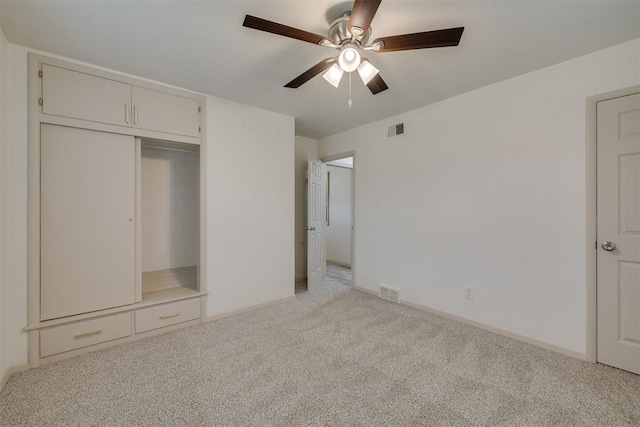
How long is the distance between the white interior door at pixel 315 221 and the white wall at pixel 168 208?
158 cm

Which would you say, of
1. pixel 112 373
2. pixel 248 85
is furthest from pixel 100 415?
pixel 248 85

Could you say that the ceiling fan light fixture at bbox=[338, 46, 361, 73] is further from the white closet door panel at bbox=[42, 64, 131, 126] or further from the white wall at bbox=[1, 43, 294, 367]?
the white closet door panel at bbox=[42, 64, 131, 126]

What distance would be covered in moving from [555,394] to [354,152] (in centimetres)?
330

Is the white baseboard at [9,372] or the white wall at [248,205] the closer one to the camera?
the white baseboard at [9,372]

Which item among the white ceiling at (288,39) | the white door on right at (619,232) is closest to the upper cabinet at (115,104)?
the white ceiling at (288,39)

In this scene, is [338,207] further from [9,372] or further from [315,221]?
[9,372]

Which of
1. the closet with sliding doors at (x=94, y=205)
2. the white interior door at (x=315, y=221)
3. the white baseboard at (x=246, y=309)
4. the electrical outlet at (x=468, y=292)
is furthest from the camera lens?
the white interior door at (x=315, y=221)

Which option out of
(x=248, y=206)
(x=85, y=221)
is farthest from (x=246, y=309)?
(x=85, y=221)

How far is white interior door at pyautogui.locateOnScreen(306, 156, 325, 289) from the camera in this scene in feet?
13.3

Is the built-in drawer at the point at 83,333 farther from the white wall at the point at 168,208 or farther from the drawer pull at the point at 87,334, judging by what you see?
the white wall at the point at 168,208

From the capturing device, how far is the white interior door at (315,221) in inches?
160

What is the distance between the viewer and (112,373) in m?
2.00

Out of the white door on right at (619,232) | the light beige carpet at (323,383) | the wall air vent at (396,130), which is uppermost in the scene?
the wall air vent at (396,130)

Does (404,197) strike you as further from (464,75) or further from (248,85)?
(248,85)
